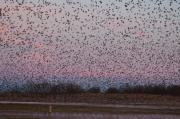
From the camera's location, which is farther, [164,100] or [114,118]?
[164,100]

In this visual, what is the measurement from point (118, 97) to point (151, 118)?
32.1 metres

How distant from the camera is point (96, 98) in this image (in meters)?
68.9

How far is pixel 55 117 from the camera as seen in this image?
3666cm

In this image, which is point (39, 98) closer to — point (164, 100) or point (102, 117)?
point (164, 100)

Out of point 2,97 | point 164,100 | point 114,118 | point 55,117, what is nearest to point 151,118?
point 114,118

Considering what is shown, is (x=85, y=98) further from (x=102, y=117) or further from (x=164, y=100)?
(x=102, y=117)

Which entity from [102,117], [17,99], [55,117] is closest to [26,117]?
[55,117]

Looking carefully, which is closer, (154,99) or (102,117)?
(102,117)

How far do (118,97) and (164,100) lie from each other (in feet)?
20.4

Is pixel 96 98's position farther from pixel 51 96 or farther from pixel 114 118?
pixel 114 118

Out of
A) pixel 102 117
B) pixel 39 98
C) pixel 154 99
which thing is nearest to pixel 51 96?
pixel 39 98

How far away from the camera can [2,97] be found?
232ft

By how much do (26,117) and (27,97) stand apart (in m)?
33.5

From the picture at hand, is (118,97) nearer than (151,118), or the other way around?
(151,118)
